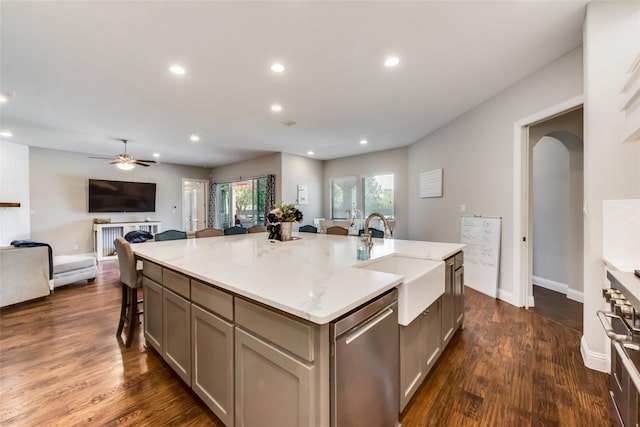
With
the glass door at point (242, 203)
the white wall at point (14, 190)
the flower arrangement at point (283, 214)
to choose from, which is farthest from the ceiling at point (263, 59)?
the glass door at point (242, 203)

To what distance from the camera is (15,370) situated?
6.65ft

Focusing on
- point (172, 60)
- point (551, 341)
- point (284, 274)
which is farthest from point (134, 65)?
point (551, 341)

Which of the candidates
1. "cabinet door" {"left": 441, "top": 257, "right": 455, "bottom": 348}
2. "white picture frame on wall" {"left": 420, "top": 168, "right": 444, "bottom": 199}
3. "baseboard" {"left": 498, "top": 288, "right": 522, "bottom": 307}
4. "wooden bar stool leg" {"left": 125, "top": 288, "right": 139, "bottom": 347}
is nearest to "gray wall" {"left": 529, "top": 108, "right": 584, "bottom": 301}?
"baseboard" {"left": 498, "top": 288, "right": 522, "bottom": 307}

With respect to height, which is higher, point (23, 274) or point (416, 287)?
point (416, 287)

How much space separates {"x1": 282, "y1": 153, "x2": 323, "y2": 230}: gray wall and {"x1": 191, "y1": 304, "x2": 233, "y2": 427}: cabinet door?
16.7ft

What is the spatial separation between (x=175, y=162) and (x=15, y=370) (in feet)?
22.9

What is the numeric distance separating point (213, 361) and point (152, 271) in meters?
1.05

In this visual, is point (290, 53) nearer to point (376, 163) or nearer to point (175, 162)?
point (376, 163)

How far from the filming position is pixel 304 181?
7168 millimetres

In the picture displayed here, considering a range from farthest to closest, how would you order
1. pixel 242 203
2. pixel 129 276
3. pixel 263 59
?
pixel 242 203
pixel 263 59
pixel 129 276

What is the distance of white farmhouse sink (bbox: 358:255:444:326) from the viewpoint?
1350 mm

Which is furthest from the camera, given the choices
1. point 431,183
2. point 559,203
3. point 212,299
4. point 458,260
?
point 431,183

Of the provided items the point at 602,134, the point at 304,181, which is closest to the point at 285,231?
the point at 602,134

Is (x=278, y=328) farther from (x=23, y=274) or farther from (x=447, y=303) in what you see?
(x=23, y=274)
